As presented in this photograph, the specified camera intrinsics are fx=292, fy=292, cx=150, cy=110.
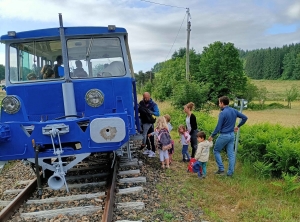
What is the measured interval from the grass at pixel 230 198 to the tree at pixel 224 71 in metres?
31.8

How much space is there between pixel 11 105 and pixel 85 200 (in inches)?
80.2

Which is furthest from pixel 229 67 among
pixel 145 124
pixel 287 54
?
pixel 287 54

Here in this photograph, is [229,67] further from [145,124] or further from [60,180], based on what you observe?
[60,180]

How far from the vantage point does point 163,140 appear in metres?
6.91

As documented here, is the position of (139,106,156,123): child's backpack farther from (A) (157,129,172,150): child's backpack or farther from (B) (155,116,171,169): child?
(A) (157,129,172,150): child's backpack

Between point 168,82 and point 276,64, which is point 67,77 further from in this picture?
point 276,64

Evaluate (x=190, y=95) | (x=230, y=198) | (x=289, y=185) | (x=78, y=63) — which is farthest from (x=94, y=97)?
(x=190, y=95)

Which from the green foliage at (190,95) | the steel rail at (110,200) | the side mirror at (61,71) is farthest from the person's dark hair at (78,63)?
the green foliage at (190,95)

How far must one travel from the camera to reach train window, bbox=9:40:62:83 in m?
5.92

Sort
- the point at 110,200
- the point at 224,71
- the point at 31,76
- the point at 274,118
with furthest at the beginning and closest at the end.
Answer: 1. the point at 224,71
2. the point at 274,118
3. the point at 31,76
4. the point at 110,200

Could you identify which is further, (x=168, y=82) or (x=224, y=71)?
(x=224, y=71)

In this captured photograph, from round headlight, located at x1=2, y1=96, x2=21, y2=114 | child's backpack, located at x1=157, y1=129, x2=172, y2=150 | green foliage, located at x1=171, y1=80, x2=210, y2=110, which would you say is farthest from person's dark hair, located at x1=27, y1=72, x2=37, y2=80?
green foliage, located at x1=171, y1=80, x2=210, y2=110

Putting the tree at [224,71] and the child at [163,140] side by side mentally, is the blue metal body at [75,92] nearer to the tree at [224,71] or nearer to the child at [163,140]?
the child at [163,140]

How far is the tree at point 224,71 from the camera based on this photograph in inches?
1484
